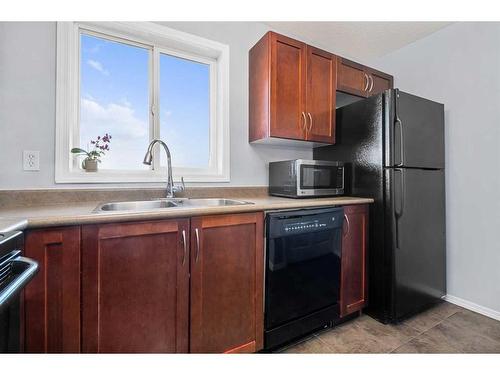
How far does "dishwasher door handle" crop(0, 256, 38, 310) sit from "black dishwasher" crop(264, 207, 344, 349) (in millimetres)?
991

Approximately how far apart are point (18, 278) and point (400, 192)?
2.01 metres

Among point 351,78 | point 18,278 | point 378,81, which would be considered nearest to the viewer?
point 18,278

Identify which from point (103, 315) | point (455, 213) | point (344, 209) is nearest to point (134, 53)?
point (103, 315)

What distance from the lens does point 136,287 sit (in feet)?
3.51

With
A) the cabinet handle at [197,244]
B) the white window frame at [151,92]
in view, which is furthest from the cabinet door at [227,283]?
the white window frame at [151,92]

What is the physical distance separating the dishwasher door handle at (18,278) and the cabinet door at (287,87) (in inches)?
60.0

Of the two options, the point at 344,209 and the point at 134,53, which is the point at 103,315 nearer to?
the point at 344,209

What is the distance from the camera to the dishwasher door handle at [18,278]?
0.56 m

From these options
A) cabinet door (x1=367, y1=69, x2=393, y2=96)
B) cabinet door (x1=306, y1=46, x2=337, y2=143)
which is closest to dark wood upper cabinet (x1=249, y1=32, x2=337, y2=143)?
cabinet door (x1=306, y1=46, x2=337, y2=143)

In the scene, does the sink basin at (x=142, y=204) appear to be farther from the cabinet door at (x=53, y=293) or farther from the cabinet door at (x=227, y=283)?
the cabinet door at (x=53, y=293)

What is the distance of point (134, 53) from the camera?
1832mm

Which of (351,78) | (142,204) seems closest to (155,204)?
(142,204)

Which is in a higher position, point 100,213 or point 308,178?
point 308,178

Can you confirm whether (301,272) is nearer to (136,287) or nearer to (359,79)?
(136,287)
